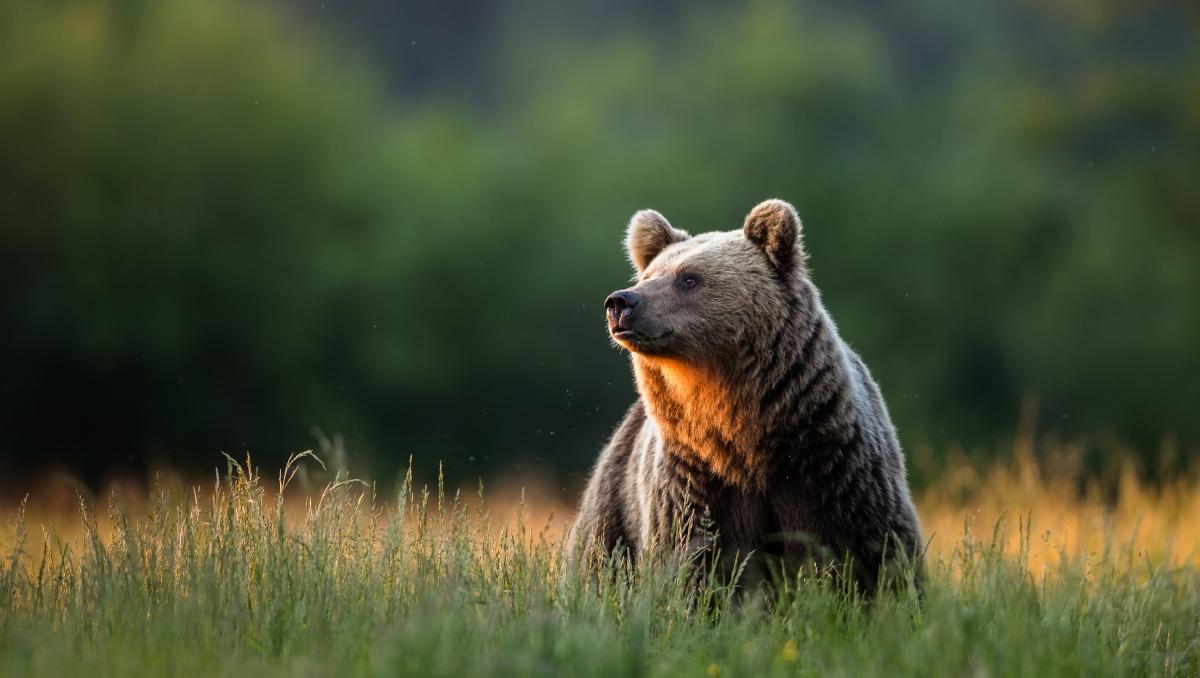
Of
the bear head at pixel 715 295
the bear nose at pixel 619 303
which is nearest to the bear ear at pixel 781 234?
the bear head at pixel 715 295

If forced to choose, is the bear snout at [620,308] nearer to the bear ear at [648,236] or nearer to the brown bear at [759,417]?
the brown bear at [759,417]

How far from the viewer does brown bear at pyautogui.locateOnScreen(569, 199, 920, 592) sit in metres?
5.99

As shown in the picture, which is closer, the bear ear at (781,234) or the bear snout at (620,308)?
the bear snout at (620,308)

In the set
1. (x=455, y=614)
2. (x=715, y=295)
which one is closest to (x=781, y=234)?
(x=715, y=295)

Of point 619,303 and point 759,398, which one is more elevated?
point 619,303

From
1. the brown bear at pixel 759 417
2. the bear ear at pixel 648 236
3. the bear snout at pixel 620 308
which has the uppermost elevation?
the bear ear at pixel 648 236

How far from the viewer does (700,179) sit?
122ft

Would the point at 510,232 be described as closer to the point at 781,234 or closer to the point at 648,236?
the point at 648,236

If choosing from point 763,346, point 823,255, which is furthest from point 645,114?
point 763,346

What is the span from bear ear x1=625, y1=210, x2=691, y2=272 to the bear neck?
2.75ft

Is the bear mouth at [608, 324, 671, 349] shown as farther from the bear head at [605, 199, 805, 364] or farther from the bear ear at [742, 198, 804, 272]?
the bear ear at [742, 198, 804, 272]

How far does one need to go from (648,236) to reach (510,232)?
31.1m

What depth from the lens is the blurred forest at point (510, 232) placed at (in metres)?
31.9

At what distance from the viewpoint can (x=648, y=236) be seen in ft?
22.9
